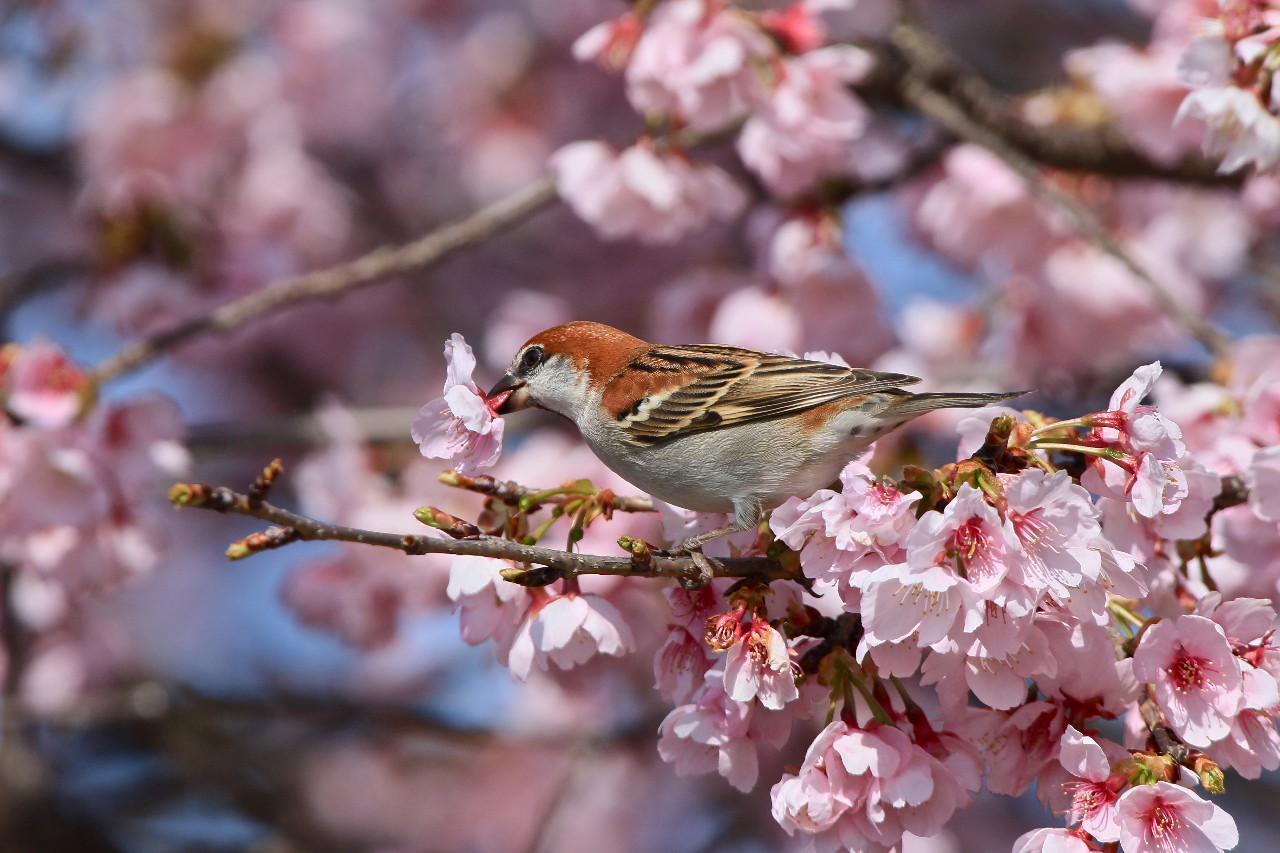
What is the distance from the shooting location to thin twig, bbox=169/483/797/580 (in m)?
1.57

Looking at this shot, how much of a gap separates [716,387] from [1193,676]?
109 centimetres

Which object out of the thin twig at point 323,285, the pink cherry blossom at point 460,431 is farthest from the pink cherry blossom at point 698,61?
the pink cherry blossom at point 460,431

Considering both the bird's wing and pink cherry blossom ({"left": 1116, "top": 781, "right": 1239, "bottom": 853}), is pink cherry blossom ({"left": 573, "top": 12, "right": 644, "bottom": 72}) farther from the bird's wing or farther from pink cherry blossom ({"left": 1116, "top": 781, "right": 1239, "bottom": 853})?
pink cherry blossom ({"left": 1116, "top": 781, "right": 1239, "bottom": 853})

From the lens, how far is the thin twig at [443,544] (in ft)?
5.15

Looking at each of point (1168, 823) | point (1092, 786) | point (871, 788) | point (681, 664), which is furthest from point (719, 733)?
point (1168, 823)

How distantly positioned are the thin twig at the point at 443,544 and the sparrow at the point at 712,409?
0.17 m

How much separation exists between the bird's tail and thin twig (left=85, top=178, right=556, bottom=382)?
155 cm

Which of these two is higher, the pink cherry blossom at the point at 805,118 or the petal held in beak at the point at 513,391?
the pink cherry blossom at the point at 805,118

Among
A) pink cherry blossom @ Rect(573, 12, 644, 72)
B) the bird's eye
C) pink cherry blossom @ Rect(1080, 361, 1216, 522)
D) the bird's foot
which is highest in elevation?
pink cherry blossom @ Rect(573, 12, 644, 72)

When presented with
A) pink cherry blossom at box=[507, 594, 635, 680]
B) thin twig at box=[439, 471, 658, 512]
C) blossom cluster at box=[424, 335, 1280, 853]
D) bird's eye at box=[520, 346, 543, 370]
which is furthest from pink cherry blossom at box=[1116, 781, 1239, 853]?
bird's eye at box=[520, 346, 543, 370]

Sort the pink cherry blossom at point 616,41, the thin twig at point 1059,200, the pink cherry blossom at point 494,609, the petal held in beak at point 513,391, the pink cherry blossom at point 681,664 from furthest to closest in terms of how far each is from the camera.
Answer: the pink cherry blossom at point 616,41 < the thin twig at point 1059,200 < the petal held in beak at point 513,391 < the pink cherry blossom at point 494,609 < the pink cherry blossom at point 681,664

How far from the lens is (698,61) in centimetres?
286

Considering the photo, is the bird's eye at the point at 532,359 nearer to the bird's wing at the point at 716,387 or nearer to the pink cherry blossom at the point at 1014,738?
the bird's wing at the point at 716,387

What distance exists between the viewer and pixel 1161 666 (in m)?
1.75
